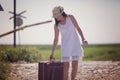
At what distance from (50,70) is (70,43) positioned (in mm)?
Answer: 482

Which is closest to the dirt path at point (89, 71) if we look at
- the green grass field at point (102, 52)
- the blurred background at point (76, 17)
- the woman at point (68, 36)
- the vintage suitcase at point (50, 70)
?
the green grass field at point (102, 52)

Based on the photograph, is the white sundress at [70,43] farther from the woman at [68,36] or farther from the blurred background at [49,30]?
the blurred background at [49,30]

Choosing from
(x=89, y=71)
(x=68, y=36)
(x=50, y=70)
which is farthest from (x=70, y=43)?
(x=89, y=71)

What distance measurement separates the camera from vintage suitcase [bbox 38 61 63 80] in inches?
203

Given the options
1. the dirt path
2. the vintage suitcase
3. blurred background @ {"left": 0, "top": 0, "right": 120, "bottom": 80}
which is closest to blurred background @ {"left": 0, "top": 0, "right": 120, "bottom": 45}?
blurred background @ {"left": 0, "top": 0, "right": 120, "bottom": 80}

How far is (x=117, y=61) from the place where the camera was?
20.1 ft

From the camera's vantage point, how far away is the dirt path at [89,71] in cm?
566

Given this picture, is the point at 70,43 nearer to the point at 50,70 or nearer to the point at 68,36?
Result: the point at 68,36

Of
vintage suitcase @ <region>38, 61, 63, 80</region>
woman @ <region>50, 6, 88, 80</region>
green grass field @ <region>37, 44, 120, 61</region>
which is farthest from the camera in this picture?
green grass field @ <region>37, 44, 120, 61</region>

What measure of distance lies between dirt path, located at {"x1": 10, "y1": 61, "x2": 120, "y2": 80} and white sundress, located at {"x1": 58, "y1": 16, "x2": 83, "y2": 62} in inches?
30.0

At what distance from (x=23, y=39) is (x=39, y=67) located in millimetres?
620

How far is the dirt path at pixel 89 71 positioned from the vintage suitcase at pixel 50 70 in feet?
1.52

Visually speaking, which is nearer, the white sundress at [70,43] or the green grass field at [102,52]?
the white sundress at [70,43]

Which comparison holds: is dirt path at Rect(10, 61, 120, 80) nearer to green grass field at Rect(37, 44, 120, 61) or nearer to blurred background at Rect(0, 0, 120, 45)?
green grass field at Rect(37, 44, 120, 61)
